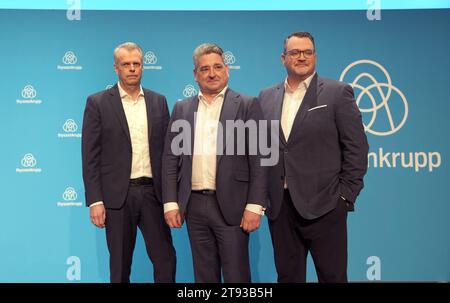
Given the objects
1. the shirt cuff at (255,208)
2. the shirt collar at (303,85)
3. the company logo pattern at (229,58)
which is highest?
the company logo pattern at (229,58)

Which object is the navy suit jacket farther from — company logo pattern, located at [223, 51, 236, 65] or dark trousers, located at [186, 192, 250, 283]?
company logo pattern, located at [223, 51, 236, 65]

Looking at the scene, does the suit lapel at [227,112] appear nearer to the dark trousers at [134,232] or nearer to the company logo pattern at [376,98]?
the dark trousers at [134,232]

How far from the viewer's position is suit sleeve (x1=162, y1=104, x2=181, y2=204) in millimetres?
3479

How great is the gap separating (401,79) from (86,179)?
2.92 meters

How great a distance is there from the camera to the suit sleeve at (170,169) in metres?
3.48

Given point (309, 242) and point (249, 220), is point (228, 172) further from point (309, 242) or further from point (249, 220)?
point (309, 242)

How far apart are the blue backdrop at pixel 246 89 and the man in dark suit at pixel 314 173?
4.48 feet

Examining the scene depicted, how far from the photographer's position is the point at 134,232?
376 centimetres

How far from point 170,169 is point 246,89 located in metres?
1.64

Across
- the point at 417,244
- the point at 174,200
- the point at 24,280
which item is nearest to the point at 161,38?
the point at 174,200

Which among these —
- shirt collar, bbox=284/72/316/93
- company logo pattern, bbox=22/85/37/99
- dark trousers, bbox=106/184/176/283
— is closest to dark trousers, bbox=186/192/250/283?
dark trousers, bbox=106/184/176/283

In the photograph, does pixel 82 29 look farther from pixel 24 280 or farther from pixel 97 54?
pixel 24 280

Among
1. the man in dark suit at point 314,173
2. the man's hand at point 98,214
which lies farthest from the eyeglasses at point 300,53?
the man's hand at point 98,214

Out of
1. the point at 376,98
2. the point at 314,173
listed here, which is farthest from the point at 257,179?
the point at 376,98
